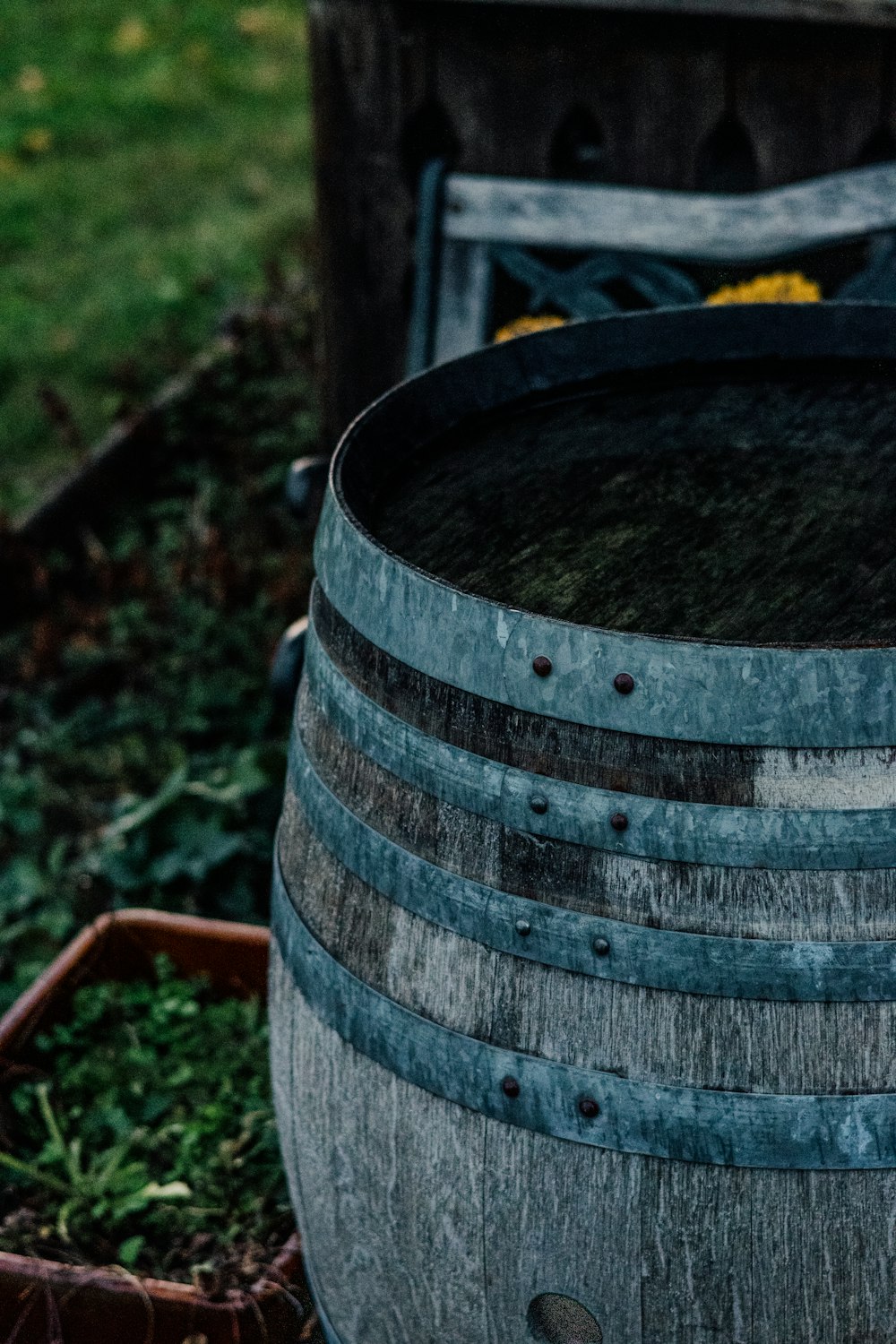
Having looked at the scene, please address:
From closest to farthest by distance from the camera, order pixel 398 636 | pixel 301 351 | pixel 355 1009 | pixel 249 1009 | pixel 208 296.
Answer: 1. pixel 398 636
2. pixel 355 1009
3. pixel 249 1009
4. pixel 301 351
5. pixel 208 296

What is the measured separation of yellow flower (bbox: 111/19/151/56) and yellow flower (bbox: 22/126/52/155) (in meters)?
1.17

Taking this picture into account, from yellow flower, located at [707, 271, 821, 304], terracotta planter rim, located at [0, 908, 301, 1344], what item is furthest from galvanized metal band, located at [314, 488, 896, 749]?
yellow flower, located at [707, 271, 821, 304]

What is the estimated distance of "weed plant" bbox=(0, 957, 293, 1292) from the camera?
2359mm

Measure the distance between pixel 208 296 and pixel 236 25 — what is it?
352 cm

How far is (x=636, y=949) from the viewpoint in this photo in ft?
4.61

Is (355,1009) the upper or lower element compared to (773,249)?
lower

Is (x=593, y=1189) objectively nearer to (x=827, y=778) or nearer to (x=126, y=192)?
(x=827, y=778)

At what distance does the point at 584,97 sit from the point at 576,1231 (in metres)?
2.44

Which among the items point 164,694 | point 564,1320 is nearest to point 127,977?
point 164,694

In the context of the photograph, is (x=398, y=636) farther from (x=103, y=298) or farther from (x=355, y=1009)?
(x=103, y=298)

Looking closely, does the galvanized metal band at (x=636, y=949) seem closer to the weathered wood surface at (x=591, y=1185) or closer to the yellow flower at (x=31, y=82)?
the weathered wood surface at (x=591, y=1185)

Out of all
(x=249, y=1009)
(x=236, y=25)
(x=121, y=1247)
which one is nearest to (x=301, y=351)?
(x=249, y=1009)

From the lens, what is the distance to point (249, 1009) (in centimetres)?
270

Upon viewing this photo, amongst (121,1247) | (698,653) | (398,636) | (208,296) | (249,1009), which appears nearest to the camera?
(698,653)
